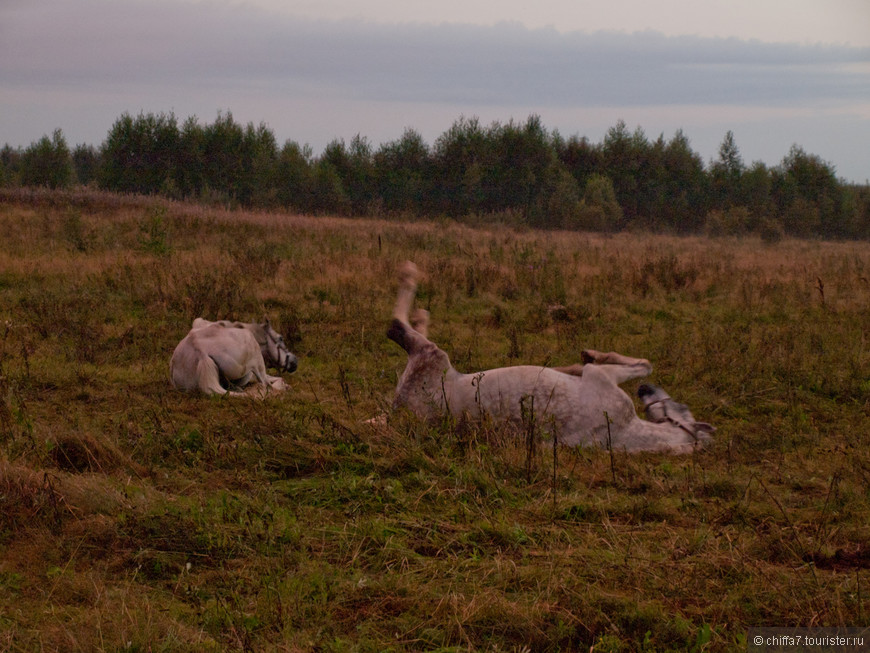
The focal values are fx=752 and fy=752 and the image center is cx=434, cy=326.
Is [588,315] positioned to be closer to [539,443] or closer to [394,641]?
[539,443]

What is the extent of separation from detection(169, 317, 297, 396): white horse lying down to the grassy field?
0.23 meters

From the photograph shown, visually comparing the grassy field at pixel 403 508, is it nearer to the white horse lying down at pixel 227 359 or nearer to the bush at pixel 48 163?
the white horse lying down at pixel 227 359

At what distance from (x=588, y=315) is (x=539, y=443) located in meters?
5.86

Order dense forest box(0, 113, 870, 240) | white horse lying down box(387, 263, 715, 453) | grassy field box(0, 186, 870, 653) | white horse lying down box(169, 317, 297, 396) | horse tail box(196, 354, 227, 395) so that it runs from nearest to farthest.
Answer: grassy field box(0, 186, 870, 653), white horse lying down box(387, 263, 715, 453), horse tail box(196, 354, 227, 395), white horse lying down box(169, 317, 297, 396), dense forest box(0, 113, 870, 240)

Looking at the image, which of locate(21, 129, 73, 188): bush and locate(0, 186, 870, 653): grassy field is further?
locate(21, 129, 73, 188): bush

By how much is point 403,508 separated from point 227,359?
3869 millimetres

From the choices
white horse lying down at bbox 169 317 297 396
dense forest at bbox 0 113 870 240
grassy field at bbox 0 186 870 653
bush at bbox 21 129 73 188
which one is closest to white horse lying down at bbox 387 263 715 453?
grassy field at bbox 0 186 870 653

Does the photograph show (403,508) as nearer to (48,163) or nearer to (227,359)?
(227,359)

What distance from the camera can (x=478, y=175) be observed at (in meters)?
53.2

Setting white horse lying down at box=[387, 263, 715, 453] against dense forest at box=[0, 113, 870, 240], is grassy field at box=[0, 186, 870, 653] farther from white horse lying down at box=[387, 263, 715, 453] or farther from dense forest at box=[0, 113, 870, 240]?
dense forest at box=[0, 113, 870, 240]

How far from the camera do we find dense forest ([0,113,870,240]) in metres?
52.2

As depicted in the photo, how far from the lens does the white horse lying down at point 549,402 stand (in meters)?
5.39

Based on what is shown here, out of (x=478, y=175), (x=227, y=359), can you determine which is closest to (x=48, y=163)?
(x=478, y=175)

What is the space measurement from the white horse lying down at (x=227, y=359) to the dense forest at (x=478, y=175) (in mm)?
42690
